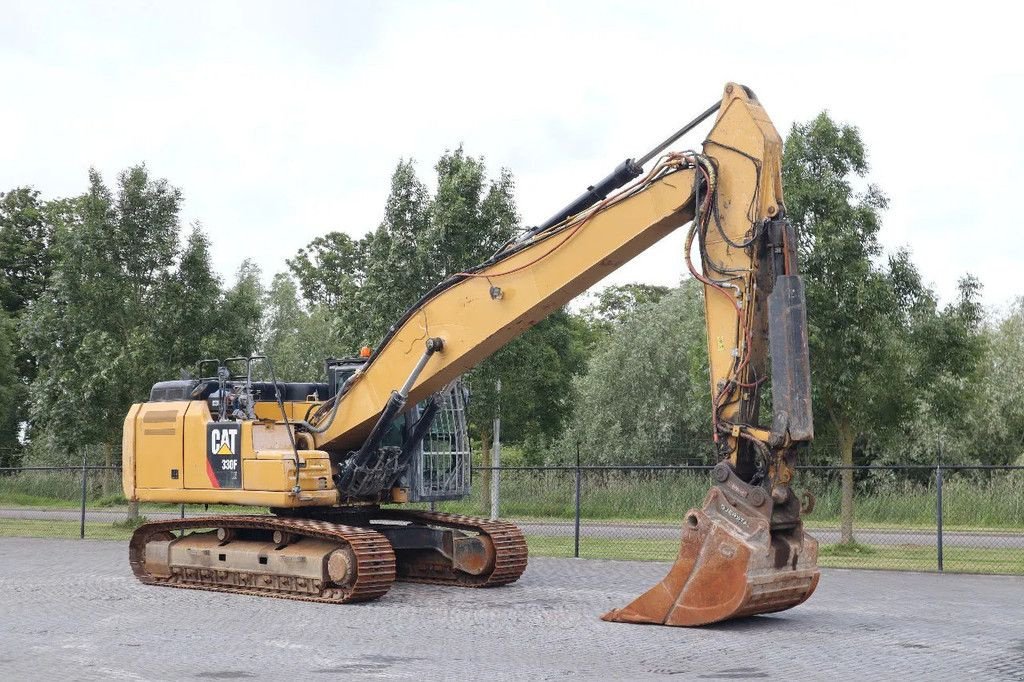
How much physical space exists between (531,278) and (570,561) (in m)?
7.69

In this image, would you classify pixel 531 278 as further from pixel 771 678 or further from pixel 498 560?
pixel 771 678

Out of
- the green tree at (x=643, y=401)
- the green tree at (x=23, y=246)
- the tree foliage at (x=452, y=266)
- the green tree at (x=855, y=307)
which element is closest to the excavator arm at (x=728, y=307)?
the green tree at (x=855, y=307)

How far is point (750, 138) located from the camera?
465 inches

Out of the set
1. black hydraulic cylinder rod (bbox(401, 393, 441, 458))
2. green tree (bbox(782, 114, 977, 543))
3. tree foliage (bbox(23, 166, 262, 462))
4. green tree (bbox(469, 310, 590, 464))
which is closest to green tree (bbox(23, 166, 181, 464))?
tree foliage (bbox(23, 166, 262, 462))

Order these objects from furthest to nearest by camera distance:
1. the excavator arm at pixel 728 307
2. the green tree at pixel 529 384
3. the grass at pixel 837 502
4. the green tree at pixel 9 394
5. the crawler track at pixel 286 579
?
the green tree at pixel 9 394 → the green tree at pixel 529 384 → the grass at pixel 837 502 → the crawler track at pixel 286 579 → the excavator arm at pixel 728 307

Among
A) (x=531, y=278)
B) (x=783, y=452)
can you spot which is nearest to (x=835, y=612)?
(x=783, y=452)

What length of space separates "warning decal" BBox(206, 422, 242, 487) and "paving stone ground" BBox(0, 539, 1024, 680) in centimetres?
142

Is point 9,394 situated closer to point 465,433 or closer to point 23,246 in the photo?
point 23,246

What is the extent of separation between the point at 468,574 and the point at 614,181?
5.68m

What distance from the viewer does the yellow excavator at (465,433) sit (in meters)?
11.2

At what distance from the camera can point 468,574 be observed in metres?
15.6

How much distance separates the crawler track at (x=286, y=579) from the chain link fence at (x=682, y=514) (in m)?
7.15

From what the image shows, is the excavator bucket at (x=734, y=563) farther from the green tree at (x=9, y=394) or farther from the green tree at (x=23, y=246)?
the green tree at (x=23, y=246)

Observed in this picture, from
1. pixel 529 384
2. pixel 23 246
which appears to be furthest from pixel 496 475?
pixel 23 246
